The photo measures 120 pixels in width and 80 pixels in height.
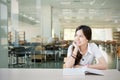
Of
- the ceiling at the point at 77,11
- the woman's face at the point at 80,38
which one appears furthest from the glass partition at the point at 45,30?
the woman's face at the point at 80,38

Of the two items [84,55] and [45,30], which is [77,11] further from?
[84,55]

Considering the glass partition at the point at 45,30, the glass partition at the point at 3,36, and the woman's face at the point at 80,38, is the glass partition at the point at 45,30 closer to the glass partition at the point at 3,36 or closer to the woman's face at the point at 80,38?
the glass partition at the point at 3,36

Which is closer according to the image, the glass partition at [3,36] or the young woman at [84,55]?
the young woman at [84,55]

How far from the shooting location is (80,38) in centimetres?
267

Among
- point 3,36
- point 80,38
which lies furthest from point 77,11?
point 80,38

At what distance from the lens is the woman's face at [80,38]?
260 centimetres

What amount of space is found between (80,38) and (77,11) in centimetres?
357

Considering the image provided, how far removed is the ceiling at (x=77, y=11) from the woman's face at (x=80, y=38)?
11.2 ft

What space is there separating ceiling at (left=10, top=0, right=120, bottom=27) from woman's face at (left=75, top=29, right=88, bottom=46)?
3.41 metres

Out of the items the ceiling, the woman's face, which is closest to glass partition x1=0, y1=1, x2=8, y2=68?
the ceiling

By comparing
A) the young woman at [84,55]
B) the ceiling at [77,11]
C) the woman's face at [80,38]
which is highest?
the ceiling at [77,11]

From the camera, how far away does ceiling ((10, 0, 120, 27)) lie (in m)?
6.10

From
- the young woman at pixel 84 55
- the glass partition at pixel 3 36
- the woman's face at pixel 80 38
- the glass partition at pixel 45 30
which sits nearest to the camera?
the young woman at pixel 84 55

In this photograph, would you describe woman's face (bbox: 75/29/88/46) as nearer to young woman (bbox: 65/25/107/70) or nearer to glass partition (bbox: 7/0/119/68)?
young woman (bbox: 65/25/107/70)
